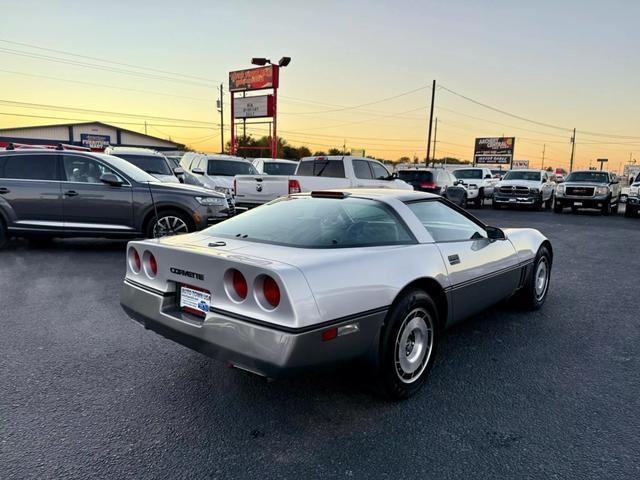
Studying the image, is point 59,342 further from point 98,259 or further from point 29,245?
point 29,245

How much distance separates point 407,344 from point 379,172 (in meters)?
9.54

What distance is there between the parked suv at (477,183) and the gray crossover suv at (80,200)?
15.1m

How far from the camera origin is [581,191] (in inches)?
706

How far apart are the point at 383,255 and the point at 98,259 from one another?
5.96 metres

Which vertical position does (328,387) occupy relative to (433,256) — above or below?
below

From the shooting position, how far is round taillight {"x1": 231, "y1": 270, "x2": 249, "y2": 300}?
8.34ft

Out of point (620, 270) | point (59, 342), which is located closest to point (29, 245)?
point (59, 342)

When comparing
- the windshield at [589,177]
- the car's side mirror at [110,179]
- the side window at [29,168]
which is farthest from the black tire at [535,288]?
the windshield at [589,177]

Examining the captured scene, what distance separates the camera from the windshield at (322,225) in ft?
10.0

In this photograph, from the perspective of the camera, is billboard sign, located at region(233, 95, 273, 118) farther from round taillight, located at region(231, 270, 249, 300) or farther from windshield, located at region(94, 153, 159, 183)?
round taillight, located at region(231, 270, 249, 300)

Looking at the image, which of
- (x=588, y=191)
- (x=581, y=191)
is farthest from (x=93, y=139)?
(x=588, y=191)

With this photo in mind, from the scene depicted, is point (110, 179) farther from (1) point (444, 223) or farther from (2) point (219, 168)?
(2) point (219, 168)

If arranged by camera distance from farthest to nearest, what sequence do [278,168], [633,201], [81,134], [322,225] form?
[81,134] → [633,201] → [278,168] → [322,225]

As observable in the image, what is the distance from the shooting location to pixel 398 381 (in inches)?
116
